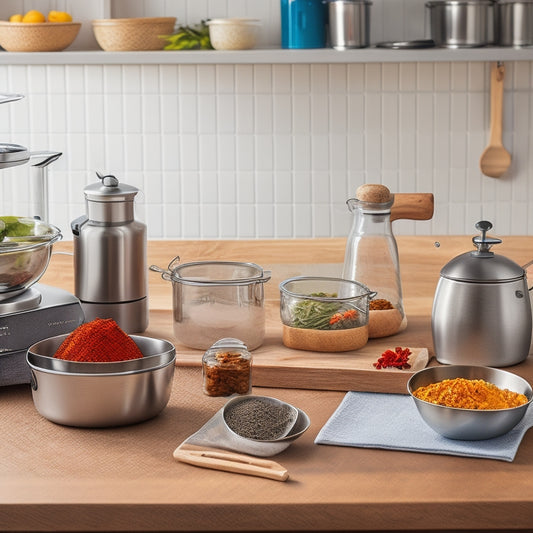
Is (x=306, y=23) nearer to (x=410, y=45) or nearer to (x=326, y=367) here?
(x=410, y=45)

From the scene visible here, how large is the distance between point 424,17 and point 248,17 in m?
0.61

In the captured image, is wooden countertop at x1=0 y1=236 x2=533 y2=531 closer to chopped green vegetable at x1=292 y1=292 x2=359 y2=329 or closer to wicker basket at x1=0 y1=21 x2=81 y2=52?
chopped green vegetable at x1=292 y1=292 x2=359 y2=329

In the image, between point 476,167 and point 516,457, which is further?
point 476,167

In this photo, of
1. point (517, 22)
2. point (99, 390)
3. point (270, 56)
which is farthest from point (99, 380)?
point (517, 22)

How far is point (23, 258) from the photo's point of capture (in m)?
1.43

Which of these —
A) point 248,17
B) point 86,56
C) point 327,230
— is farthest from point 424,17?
point 86,56

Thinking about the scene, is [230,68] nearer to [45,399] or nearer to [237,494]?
[45,399]

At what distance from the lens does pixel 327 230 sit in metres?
3.22

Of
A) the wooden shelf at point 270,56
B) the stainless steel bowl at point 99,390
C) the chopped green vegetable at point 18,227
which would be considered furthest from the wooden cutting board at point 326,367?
the wooden shelf at point 270,56

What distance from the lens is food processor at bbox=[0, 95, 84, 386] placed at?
1.38m

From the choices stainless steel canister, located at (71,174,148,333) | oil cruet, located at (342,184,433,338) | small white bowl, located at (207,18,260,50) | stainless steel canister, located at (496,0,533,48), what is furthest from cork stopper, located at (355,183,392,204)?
stainless steel canister, located at (496,0,533,48)

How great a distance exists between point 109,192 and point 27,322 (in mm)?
294

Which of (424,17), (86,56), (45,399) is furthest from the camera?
(424,17)

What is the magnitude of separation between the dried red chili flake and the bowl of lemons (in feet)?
6.19
